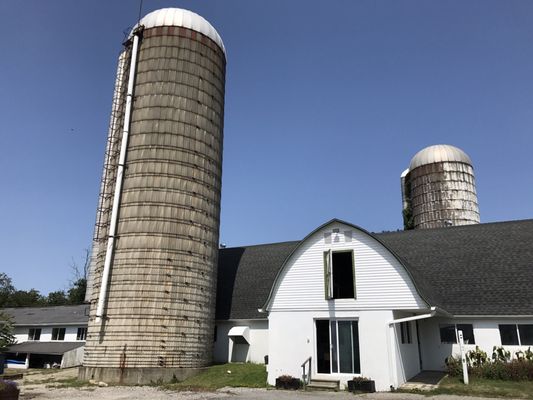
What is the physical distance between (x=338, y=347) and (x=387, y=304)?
276 cm

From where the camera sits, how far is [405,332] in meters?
19.7

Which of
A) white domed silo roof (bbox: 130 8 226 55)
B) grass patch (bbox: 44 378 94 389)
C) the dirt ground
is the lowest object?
grass patch (bbox: 44 378 94 389)

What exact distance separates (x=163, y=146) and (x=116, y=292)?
899cm

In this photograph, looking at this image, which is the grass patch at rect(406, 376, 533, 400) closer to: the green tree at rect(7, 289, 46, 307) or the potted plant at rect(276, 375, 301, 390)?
the potted plant at rect(276, 375, 301, 390)

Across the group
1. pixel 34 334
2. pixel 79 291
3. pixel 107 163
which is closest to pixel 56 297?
pixel 79 291

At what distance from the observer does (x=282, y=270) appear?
20328 mm

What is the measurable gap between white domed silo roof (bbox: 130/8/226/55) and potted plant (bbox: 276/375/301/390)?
22.5 metres

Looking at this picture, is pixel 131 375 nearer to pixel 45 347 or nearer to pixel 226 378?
pixel 226 378

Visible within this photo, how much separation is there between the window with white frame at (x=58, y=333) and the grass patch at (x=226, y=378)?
63.3 ft

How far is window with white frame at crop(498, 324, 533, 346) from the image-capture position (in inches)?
809

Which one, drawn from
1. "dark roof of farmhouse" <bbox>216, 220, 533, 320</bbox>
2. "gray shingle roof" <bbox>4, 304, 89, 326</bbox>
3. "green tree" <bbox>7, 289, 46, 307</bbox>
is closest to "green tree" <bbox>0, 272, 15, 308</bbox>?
"green tree" <bbox>7, 289, 46, 307</bbox>

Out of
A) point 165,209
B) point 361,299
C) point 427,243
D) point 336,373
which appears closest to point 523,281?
point 427,243

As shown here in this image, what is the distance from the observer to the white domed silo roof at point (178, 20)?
2892cm

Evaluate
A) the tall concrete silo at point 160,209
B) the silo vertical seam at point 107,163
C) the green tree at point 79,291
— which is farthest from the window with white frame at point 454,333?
the green tree at point 79,291
